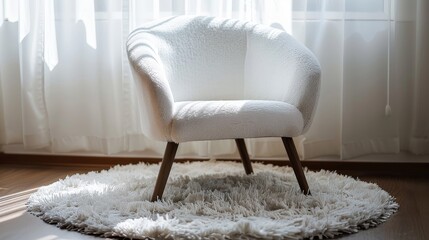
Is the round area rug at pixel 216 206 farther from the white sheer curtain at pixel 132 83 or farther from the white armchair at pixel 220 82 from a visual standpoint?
the white sheer curtain at pixel 132 83

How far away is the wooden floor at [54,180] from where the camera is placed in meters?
1.75

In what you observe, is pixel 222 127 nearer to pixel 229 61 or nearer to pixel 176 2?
pixel 229 61

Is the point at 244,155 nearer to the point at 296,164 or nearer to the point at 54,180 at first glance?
the point at 296,164

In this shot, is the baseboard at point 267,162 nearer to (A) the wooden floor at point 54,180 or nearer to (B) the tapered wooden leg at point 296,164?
(A) the wooden floor at point 54,180

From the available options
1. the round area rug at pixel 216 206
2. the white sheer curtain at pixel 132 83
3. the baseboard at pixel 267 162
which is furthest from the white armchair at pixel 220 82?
the baseboard at pixel 267 162

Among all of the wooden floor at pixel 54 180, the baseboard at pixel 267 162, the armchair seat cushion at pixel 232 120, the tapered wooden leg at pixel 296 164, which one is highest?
the armchair seat cushion at pixel 232 120

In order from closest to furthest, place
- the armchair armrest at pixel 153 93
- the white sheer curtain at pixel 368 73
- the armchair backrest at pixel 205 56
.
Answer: the armchair armrest at pixel 153 93, the armchair backrest at pixel 205 56, the white sheer curtain at pixel 368 73

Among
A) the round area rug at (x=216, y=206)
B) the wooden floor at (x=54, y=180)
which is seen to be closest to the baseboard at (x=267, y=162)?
the wooden floor at (x=54, y=180)

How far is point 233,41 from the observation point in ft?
8.06

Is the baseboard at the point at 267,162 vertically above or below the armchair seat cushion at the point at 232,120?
below

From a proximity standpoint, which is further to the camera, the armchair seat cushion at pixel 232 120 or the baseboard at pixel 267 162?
the baseboard at pixel 267 162

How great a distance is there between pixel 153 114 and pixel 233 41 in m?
0.69

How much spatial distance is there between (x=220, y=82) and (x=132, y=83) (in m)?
0.60

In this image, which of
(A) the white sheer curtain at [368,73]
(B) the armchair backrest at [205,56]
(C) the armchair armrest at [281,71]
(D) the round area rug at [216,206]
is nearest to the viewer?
(D) the round area rug at [216,206]
